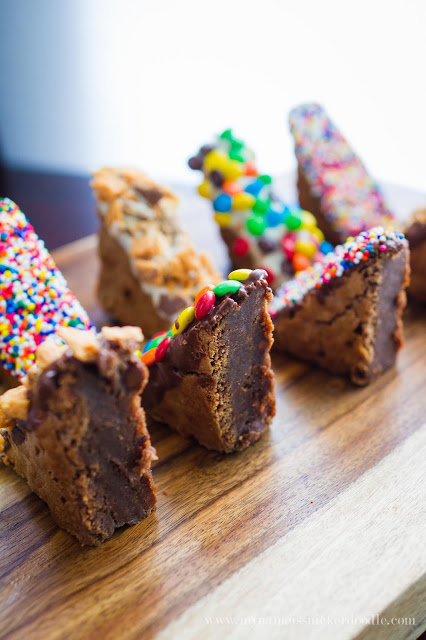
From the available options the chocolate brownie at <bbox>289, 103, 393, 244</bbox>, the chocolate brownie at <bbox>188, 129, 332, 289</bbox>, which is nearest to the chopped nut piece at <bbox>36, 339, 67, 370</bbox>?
the chocolate brownie at <bbox>188, 129, 332, 289</bbox>

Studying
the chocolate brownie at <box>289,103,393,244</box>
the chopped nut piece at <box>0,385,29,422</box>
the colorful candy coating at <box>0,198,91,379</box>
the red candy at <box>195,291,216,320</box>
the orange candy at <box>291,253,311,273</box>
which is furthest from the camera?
the chocolate brownie at <box>289,103,393,244</box>

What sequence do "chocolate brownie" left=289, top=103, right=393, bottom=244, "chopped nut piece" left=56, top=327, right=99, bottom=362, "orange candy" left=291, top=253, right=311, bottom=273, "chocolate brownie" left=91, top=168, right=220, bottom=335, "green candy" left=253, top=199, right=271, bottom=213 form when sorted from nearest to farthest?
"chopped nut piece" left=56, top=327, right=99, bottom=362 < "chocolate brownie" left=91, top=168, right=220, bottom=335 < "orange candy" left=291, top=253, right=311, bottom=273 < "green candy" left=253, top=199, right=271, bottom=213 < "chocolate brownie" left=289, top=103, right=393, bottom=244

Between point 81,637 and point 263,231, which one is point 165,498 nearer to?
point 81,637

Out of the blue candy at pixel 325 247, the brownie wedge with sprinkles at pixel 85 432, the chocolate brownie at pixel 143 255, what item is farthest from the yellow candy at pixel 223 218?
the brownie wedge with sprinkles at pixel 85 432

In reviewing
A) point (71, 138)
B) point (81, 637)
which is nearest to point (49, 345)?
point (81, 637)

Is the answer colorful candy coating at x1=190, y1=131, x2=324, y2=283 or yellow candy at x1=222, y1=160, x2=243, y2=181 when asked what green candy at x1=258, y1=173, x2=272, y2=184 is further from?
yellow candy at x1=222, y1=160, x2=243, y2=181

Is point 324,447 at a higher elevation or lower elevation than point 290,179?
lower

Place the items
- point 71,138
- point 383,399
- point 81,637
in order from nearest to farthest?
1. point 81,637
2. point 383,399
3. point 71,138

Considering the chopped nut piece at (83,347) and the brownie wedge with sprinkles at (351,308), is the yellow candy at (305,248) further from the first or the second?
the chopped nut piece at (83,347)
